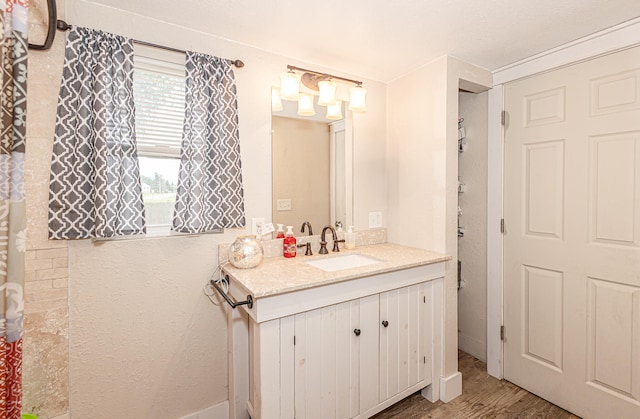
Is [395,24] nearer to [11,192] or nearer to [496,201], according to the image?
[496,201]

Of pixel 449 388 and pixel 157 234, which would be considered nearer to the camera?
pixel 157 234

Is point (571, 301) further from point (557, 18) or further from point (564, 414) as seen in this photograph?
point (557, 18)

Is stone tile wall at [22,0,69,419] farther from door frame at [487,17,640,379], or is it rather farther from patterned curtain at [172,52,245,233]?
door frame at [487,17,640,379]

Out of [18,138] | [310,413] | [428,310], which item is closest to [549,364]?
[428,310]

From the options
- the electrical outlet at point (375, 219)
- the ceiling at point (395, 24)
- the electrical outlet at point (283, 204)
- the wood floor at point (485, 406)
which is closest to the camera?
the ceiling at point (395, 24)

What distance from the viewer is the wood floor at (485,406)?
1.93m

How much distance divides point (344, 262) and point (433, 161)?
922 millimetres

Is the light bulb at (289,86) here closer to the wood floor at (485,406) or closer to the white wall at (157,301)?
the white wall at (157,301)

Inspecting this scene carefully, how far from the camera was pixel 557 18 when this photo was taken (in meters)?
1.62

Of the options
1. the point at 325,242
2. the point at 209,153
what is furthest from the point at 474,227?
the point at 209,153

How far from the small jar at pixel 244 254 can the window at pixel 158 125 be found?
0.42 m

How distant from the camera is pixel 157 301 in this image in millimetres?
1684

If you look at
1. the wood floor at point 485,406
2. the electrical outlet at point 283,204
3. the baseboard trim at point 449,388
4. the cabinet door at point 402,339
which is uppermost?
the electrical outlet at point 283,204

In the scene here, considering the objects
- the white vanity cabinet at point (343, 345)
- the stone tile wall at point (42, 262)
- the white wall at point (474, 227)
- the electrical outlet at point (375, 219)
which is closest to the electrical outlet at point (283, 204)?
the white vanity cabinet at point (343, 345)
